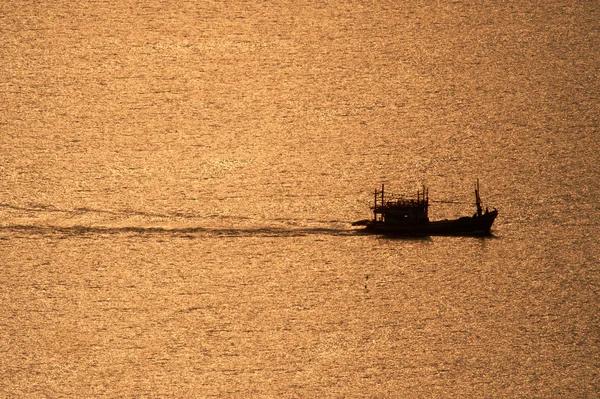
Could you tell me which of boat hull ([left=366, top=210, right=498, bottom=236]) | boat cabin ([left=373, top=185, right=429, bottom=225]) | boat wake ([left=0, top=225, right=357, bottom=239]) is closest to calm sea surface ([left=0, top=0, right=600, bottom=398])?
boat wake ([left=0, top=225, right=357, bottom=239])

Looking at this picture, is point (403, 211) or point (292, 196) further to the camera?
point (292, 196)

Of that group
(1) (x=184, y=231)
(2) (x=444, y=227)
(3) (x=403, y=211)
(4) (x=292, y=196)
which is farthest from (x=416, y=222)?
(1) (x=184, y=231)

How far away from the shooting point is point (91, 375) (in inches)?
2315

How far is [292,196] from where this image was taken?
79.4 meters

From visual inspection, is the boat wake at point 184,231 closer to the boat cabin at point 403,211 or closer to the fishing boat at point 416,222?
the fishing boat at point 416,222

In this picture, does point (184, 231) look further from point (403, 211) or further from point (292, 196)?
point (403, 211)

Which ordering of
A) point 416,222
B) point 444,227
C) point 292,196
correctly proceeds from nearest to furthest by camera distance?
point 416,222 < point 444,227 < point 292,196

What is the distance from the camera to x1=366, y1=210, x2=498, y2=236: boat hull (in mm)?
75500

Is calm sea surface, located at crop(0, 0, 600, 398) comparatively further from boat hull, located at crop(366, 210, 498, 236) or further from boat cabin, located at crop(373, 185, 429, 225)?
boat cabin, located at crop(373, 185, 429, 225)

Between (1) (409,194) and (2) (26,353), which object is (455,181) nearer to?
(1) (409,194)

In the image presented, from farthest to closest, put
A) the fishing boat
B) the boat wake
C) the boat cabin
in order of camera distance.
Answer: the boat cabin → the fishing boat → the boat wake

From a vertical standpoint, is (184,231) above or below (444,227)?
below

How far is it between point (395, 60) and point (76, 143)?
26.4 m

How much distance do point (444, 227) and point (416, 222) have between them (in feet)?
5.20
